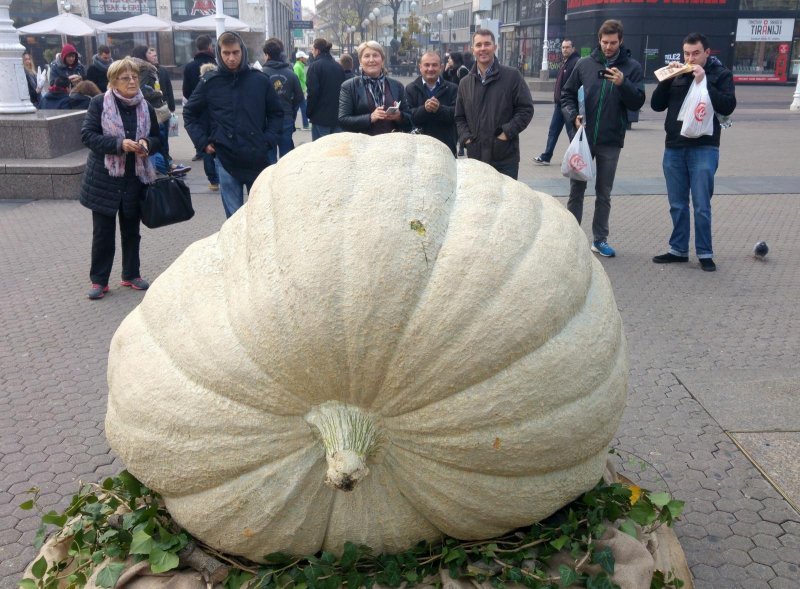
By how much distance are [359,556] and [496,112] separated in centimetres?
576

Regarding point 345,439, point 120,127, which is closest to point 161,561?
point 345,439

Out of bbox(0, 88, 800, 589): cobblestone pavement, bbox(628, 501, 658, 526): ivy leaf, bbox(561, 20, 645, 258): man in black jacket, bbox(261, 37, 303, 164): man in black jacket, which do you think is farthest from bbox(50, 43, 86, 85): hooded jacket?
bbox(628, 501, 658, 526): ivy leaf

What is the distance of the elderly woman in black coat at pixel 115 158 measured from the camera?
6.44m

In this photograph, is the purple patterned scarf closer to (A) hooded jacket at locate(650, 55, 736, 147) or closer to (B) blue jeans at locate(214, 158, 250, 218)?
(B) blue jeans at locate(214, 158, 250, 218)

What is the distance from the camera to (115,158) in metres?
6.46

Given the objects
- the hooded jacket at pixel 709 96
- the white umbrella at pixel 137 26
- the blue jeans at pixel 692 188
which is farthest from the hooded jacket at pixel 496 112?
the white umbrella at pixel 137 26

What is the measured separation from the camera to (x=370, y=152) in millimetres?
2775

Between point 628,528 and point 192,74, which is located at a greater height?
point 192,74

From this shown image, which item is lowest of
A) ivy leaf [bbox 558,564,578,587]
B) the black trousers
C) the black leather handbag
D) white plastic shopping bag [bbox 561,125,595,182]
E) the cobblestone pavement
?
the cobblestone pavement

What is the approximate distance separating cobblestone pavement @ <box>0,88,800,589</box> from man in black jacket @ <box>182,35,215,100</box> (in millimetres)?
2653

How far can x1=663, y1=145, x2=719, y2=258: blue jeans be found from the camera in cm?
726

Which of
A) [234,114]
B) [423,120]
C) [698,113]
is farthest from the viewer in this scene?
[423,120]

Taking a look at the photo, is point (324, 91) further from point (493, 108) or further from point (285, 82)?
point (493, 108)

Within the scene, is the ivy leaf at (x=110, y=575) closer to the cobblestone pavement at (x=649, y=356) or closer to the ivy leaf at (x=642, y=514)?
the cobblestone pavement at (x=649, y=356)
